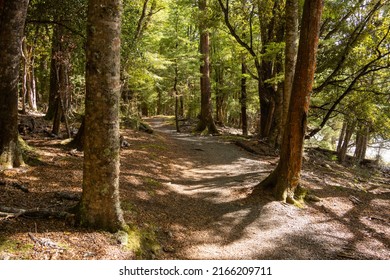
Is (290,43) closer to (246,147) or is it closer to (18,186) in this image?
(246,147)

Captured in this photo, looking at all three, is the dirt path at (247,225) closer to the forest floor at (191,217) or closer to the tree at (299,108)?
the forest floor at (191,217)

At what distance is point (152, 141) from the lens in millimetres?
14742

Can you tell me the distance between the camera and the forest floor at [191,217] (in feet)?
13.5

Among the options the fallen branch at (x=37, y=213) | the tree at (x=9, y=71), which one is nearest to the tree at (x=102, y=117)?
the fallen branch at (x=37, y=213)

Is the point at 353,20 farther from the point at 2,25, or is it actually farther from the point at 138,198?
the point at 2,25

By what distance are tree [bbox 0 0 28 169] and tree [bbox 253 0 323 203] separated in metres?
6.23

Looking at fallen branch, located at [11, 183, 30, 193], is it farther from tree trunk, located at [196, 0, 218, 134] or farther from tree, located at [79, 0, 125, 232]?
tree trunk, located at [196, 0, 218, 134]

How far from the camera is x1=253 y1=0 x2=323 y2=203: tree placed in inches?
274

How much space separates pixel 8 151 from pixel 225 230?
5019 mm

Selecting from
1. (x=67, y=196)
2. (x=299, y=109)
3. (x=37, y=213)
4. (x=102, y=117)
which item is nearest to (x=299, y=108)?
(x=299, y=109)

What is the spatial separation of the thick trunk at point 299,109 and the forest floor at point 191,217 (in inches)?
21.1

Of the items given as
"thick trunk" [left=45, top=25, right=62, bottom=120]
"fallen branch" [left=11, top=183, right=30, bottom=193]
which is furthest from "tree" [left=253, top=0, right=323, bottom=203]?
"thick trunk" [left=45, top=25, right=62, bottom=120]

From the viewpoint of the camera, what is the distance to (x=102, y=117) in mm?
4020
